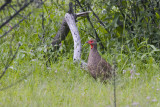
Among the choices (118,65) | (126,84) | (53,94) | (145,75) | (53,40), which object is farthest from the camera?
(53,40)

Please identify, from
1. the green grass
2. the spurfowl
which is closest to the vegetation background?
the green grass

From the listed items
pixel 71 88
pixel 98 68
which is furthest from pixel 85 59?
pixel 71 88

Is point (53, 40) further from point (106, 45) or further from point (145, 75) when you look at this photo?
point (145, 75)

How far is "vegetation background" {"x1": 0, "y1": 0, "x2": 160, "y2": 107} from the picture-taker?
3.66 m

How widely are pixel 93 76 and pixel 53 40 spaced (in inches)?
55.7

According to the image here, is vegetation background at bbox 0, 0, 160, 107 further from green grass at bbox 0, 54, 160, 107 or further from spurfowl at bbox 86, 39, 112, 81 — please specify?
spurfowl at bbox 86, 39, 112, 81

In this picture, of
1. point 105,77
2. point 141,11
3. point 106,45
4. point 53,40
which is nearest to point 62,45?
point 53,40

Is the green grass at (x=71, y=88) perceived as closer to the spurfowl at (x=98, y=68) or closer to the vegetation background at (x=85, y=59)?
the vegetation background at (x=85, y=59)

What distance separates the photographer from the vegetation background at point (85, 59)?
3.66 metres

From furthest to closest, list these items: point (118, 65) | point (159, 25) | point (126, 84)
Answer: point (159, 25), point (118, 65), point (126, 84)

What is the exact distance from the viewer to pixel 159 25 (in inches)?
210

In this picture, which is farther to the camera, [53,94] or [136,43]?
[136,43]

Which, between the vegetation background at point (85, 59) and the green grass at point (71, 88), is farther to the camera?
the vegetation background at point (85, 59)

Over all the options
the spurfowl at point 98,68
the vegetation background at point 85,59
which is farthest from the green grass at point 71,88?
the spurfowl at point 98,68
